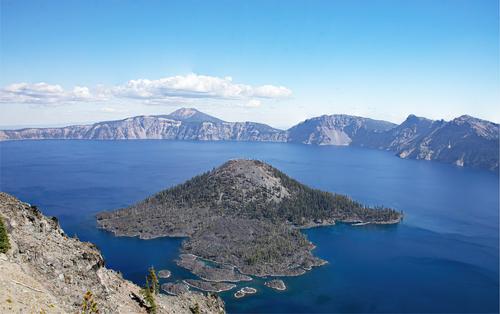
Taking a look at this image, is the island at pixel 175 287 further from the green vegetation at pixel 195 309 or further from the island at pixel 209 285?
the green vegetation at pixel 195 309

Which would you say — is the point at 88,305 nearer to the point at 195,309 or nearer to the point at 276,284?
the point at 195,309

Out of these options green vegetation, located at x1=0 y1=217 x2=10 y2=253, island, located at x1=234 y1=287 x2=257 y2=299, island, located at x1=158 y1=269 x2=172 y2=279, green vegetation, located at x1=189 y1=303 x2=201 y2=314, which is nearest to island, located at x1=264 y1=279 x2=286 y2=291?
island, located at x1=234 y1=287 x2=257 y2=299

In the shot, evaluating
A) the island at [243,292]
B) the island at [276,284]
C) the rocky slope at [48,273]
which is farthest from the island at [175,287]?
the rocky slope at [48,273]

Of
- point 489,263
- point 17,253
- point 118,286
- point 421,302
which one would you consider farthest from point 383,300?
point 17,253

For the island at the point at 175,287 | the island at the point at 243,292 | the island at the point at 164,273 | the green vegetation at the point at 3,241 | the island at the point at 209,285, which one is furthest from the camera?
the island at the point at 164,273

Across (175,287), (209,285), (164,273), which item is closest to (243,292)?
(209,285)

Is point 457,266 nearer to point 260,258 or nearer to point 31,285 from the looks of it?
point 260,258

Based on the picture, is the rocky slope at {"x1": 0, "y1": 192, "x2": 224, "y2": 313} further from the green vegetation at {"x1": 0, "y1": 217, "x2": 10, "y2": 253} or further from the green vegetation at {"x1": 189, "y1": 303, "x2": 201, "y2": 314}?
the green vegetation at {"x1": 189, "y1": 303, "x2": 201, "y2": 314}
